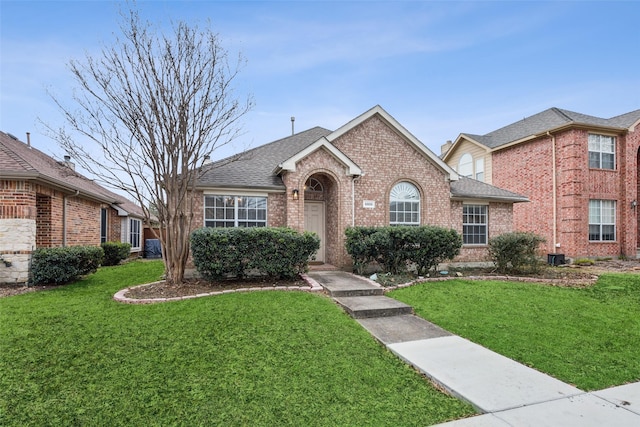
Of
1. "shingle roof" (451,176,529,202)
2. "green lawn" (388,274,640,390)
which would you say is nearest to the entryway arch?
"green lawn" (388,274,640,390)

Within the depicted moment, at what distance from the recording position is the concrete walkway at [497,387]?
2.98 meters

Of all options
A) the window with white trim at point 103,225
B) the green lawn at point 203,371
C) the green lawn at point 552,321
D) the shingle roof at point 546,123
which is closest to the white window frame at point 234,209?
the green lawn at point 203,371

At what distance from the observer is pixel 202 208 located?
33.4 ft

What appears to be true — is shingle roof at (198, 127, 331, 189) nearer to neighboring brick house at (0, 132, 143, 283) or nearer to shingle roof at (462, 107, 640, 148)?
neighboring brick house at (0, 132, 143, 283)

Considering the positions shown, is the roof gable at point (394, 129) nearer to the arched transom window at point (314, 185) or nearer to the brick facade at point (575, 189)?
the arched transom window at point (314, 185)

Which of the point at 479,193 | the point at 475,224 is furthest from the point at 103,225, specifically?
the point at 479,193

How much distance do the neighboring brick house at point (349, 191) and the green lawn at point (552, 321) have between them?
3.82 m

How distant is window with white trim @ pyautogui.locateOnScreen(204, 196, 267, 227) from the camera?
1031 cm

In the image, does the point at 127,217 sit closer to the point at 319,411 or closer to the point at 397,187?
the point at 397,187

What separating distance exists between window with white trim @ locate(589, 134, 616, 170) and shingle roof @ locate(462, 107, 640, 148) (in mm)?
659

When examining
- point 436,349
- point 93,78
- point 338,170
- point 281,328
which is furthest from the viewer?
point 338,170

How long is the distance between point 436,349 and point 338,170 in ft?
24.3

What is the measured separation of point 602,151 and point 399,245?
45.4 feet

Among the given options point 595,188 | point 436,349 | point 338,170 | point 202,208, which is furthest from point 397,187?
point 595,188
